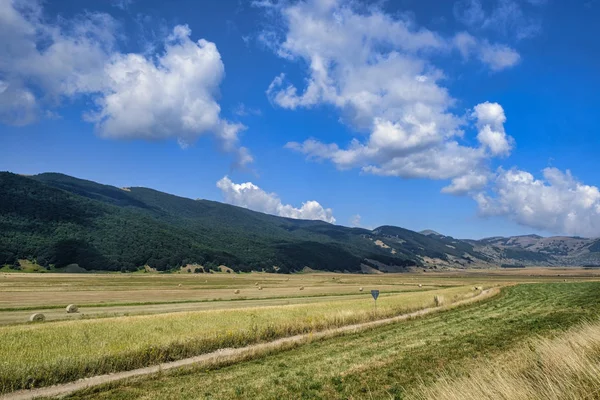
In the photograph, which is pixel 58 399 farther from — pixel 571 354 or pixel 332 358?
pixel 571 354

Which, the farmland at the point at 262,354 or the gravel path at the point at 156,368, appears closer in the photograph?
the farmland at the point at 262,354

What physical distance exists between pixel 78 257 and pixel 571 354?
211 m

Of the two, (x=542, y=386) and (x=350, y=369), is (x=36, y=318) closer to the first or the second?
(x=350, y=369)

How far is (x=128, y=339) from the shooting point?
73.6ft

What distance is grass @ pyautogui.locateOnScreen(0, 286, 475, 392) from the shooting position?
17.3m

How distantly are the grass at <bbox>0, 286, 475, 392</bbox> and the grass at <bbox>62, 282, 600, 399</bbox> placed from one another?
2.94 metres

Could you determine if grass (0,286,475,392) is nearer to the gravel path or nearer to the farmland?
the farmland

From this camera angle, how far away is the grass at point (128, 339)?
1731 centimetres

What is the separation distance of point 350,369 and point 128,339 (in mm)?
13228

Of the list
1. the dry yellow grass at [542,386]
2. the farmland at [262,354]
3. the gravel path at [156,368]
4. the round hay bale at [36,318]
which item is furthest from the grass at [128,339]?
the dry yellow grass at [542,386]

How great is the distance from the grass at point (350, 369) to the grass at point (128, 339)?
294cm

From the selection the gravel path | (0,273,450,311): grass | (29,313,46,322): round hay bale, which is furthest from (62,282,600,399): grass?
(0,273,450,311): grass

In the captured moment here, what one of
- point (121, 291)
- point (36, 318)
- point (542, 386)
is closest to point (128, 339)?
point (36, 318)

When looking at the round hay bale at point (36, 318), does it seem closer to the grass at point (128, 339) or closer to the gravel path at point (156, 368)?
the grass at point (128, 339)
